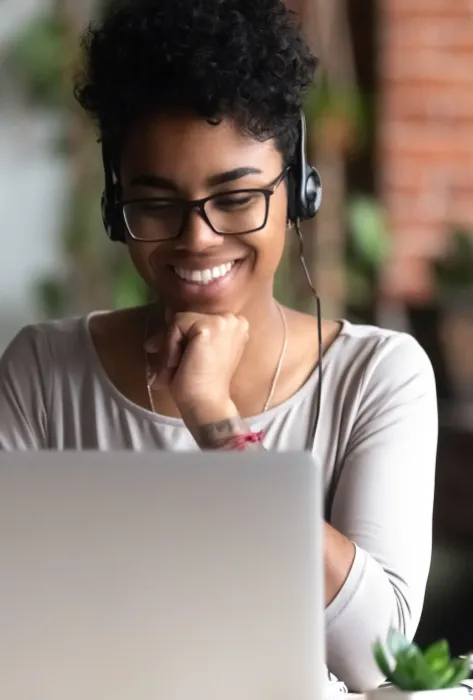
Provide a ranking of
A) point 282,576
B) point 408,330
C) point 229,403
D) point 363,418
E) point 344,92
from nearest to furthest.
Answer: point 282,576, point 229,403, point 363,418, point 408,330, point 344,92

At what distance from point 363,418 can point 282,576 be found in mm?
627

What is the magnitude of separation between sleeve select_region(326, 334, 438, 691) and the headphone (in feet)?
0.68

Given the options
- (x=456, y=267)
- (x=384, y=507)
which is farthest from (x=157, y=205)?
(x=456, y=267)

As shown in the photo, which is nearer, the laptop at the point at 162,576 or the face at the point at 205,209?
the laptop at the point at 162,576

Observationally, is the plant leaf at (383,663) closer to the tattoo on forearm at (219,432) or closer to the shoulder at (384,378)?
the tattoo on forearm at (219,432)

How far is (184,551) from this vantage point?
661 mm

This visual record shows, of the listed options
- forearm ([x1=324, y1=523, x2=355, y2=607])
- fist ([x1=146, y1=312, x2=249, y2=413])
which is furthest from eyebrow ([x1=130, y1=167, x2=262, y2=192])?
forearm ([x1=324, y1=523, x2=355, y2=607])

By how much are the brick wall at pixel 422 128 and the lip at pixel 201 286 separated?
1201mm

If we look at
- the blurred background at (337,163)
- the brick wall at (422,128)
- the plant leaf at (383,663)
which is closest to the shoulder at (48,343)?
the plant leaf at (383,663)

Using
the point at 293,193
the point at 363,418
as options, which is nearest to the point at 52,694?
the point at 363,418

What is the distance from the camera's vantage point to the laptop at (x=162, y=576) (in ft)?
2.15

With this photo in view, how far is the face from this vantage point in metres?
1.19

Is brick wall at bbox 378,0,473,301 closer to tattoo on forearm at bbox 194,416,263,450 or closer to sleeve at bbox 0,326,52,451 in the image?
sleeve at bbox 0,326,52,451

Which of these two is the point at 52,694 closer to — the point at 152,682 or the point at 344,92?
the point at 152,682
